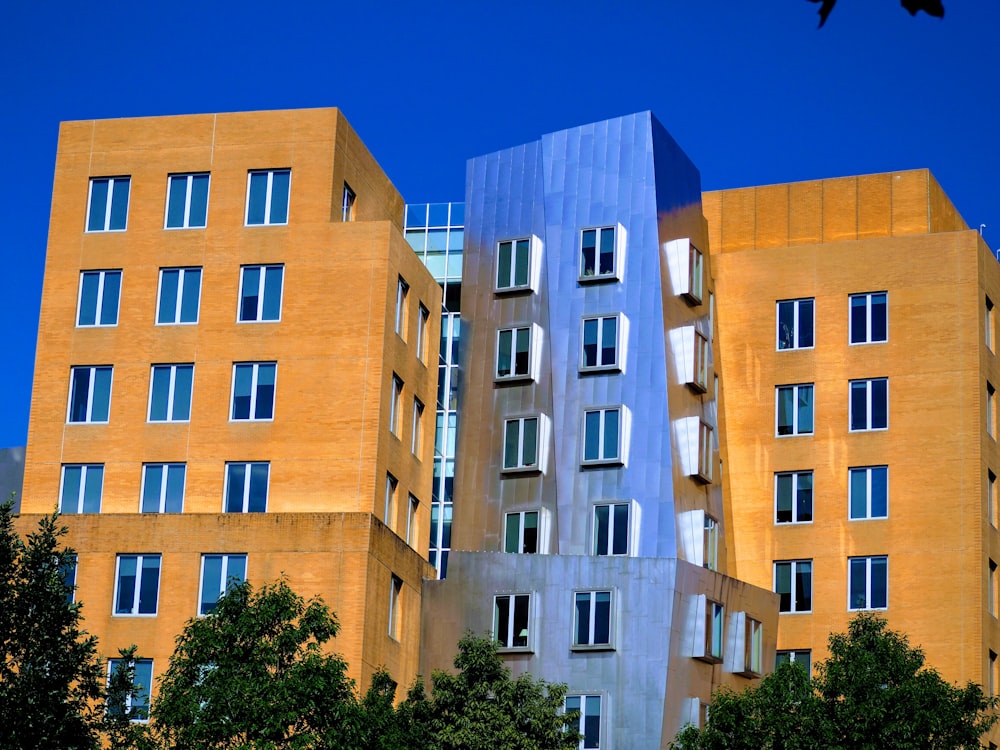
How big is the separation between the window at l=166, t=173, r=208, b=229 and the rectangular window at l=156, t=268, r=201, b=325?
5.30 ft

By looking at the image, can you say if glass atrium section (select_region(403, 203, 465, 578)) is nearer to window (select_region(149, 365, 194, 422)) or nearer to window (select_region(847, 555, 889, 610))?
window (select_region(149, 365, 194, 422))

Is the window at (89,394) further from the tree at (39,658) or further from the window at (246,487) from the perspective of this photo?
the tree at (39,658)

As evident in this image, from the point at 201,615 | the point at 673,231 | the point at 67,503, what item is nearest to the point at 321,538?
the point at 201,615

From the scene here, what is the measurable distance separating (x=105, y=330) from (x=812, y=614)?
27.5 m

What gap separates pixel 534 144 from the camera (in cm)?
6525

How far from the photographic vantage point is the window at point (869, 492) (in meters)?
64.9

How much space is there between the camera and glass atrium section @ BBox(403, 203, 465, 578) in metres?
65.1

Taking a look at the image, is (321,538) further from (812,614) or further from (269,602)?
(812,614)

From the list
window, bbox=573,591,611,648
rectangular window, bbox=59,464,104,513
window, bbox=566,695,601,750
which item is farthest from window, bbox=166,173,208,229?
window, bbox=566,695,601,750

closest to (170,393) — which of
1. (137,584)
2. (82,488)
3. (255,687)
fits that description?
(82,488)

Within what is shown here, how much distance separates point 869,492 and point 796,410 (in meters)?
4.37

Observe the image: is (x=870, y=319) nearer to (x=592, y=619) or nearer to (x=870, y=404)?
(x=870, y=404)

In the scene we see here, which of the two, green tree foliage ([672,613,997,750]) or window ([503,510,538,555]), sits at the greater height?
window ([503,510,538,555])

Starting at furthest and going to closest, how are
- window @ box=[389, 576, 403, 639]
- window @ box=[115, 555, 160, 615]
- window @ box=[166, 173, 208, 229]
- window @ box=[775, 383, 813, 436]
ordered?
1. window @ box=[775, 383, 813, 436]
2. window @ box=[166, 173, 208, 229]
3. window @ box=[389, 576, 403, 639]
4. window @ box=[115, 555, 160, 615]
